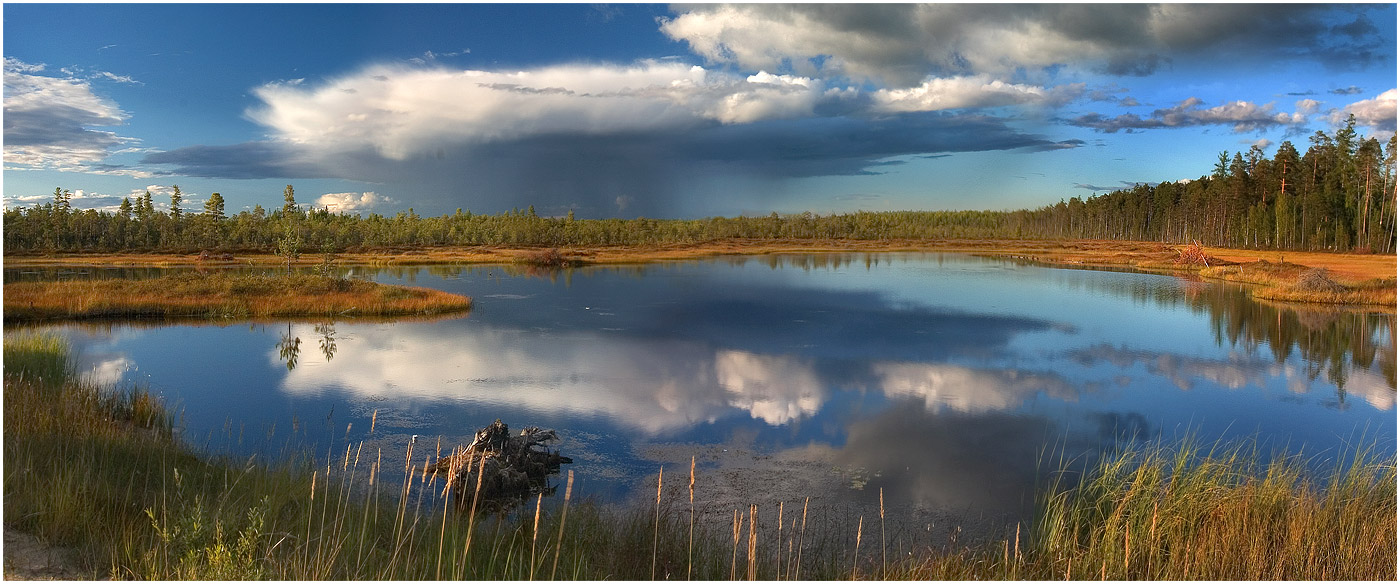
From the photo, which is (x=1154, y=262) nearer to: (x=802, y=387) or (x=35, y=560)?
(x=802, y=387)

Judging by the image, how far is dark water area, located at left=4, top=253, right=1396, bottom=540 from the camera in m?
11.7

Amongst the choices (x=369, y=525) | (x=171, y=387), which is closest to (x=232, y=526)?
(x=369, y=525)

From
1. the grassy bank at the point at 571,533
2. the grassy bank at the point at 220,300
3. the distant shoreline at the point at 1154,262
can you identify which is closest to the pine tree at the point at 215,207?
the distant shoreline at the point at 1154,262

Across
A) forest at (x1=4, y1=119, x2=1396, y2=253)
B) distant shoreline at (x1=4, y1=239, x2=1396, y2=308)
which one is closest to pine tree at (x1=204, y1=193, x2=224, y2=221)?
forest at (x1=4, y1=119, x2=1396, y2=253)

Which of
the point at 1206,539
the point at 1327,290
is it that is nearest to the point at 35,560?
the point at 1206,539

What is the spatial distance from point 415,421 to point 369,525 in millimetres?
6723

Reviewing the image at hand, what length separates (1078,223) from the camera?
483 ft

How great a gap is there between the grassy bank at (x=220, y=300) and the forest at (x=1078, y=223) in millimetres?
10063

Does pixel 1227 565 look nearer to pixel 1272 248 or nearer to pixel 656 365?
pixel 656 365

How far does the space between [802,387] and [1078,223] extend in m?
147

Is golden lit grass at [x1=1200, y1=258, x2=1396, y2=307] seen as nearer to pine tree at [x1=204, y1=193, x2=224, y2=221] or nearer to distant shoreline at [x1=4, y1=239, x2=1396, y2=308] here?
distant shoreline at [x1=4, y1=239, x2=1396, y2=308]

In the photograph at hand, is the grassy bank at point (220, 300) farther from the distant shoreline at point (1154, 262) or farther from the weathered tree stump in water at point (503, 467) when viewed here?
the distant shoreline at point (1154, 262)

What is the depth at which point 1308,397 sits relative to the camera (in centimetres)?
1680

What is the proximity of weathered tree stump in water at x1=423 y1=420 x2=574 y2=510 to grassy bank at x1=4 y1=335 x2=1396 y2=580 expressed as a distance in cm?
60
